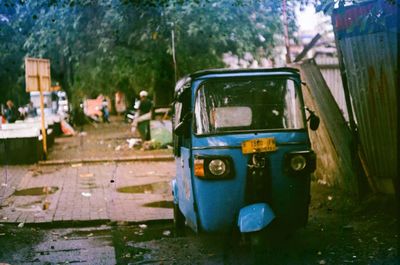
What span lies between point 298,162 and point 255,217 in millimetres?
828

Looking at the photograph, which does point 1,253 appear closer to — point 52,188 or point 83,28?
point 52,188

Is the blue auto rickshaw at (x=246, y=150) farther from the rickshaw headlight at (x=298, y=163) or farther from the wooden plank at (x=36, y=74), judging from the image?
the wooden plank at (x=36, y=74)

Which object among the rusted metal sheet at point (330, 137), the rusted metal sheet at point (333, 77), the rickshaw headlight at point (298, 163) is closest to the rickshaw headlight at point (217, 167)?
the rickshaw headlight at point (298, 163)

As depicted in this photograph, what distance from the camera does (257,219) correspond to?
5.28 meters

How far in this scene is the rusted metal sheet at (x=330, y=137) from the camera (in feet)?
26.6

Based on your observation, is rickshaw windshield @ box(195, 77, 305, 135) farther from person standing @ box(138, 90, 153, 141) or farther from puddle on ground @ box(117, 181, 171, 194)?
person standing @ box(138, 90, 153, 141)

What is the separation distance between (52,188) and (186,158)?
5.48 metres

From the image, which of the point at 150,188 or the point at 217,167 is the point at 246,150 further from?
the point at 150,188

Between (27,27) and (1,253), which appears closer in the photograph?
(1,253)

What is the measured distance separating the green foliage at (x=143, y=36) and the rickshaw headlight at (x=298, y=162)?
11.1m

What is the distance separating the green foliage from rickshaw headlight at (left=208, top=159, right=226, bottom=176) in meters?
11.2

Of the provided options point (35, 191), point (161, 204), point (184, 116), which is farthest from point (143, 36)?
point (184, 116)

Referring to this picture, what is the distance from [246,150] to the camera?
5.48m

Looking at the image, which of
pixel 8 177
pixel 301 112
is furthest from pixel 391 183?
pixel 8 177
